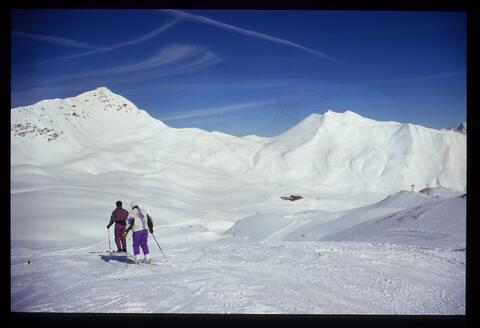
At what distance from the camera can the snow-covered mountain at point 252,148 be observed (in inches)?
200

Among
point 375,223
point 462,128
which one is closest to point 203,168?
point 375,223

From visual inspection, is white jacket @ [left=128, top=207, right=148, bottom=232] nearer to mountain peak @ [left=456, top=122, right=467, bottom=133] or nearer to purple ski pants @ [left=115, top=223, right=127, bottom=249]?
purple ski pants @ [left=115, top=223, right=127, bottom=249]

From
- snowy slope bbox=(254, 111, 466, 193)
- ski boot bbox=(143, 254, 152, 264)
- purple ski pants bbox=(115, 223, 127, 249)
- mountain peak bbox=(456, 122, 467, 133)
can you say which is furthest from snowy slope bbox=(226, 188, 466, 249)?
purple ski pants bbox=(115, 223, 127, 249)

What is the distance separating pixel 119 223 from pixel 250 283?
5.22 ft

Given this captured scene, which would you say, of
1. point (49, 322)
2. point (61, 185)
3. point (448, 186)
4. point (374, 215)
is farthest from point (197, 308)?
point (448, 186)

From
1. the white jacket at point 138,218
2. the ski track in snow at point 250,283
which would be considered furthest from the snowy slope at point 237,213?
the white jacket at point 138,218

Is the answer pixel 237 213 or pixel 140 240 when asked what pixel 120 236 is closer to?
pixel 140 240

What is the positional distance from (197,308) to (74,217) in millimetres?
1722

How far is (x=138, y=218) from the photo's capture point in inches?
198

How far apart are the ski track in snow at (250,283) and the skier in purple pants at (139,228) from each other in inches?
6.8

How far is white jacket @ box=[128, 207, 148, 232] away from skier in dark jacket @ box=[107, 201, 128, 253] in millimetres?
131

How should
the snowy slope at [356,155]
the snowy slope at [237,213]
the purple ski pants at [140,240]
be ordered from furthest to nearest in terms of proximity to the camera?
the snowy slope at [356,155]
the purple ski pants at [140,240]
the snowy slope at [237,213]

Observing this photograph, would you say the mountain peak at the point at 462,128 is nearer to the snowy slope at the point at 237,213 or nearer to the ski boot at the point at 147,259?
the snowy slope at the point at 237,213
